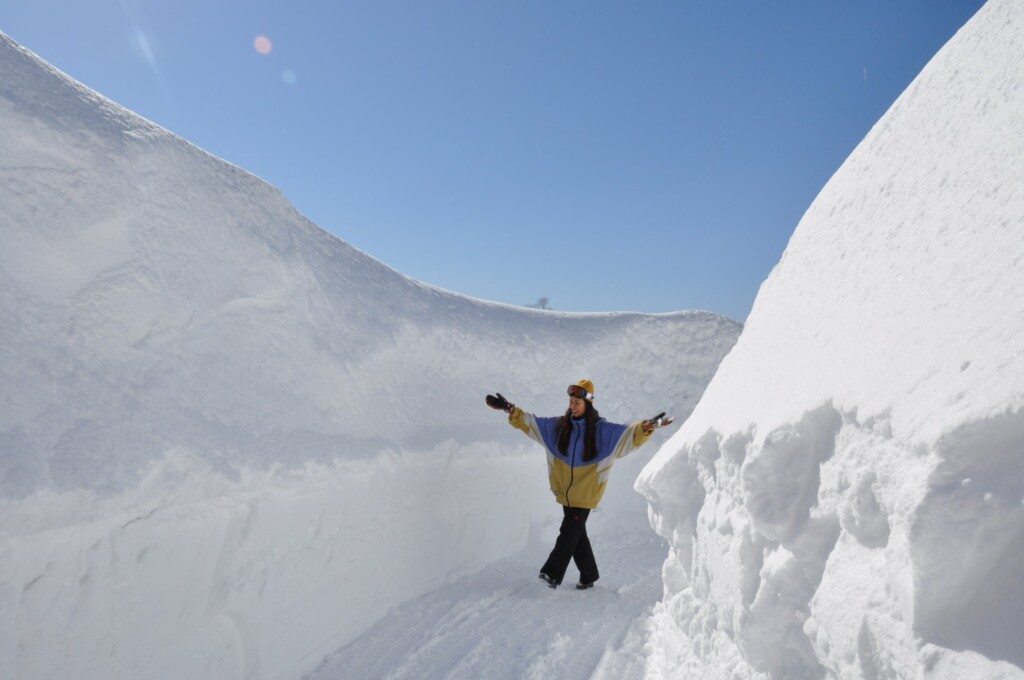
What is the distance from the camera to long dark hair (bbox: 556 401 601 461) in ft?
14.3

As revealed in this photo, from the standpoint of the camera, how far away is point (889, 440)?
1523mm

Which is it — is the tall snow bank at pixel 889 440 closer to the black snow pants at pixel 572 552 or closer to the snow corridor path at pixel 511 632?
the snow corridor path at pixel 511 632

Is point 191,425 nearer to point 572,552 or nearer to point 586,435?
point 586,435

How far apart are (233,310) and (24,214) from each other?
1.00 meters

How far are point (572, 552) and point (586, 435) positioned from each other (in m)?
0.80

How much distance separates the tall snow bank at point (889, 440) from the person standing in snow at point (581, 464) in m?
1.14

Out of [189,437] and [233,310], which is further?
[233,310]

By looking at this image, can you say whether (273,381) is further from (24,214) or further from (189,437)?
(24,214)

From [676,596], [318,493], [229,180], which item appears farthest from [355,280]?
[676,596]

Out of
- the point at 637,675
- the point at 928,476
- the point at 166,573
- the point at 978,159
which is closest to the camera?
the point at 928,476

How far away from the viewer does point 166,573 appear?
253 cm

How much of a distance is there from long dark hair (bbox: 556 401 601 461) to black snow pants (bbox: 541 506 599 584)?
394 mm

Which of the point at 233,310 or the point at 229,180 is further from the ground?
the point at 229,180

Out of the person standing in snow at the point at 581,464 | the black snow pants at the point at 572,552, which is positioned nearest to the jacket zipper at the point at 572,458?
the person standing in snow at the point at 581,464
